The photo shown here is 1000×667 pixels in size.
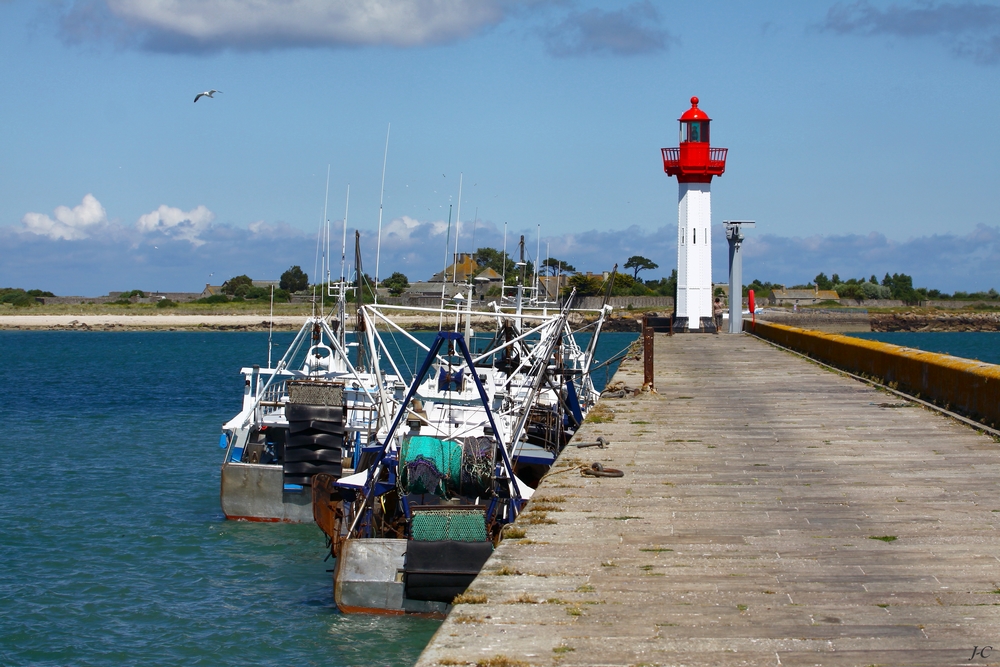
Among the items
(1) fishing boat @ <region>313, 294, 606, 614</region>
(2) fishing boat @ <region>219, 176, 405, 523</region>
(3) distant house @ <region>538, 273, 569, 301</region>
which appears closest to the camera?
(1) fishing boat @ <region>313, 294, 606, 614</region>

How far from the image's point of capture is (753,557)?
7477mm

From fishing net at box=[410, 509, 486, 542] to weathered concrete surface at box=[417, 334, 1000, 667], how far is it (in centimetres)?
164

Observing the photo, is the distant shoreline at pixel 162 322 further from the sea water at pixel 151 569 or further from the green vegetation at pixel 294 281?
the sea water at pixel 151 569

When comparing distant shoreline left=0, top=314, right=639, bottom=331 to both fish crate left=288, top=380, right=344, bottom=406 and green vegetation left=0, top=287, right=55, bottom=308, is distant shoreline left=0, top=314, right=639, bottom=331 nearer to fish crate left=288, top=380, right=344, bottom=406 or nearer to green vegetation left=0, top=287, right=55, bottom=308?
green vegetation left=0, top=287, right=55, bottom=308

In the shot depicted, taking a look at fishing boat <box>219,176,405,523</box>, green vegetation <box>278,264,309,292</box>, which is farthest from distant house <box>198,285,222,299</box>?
fishing boat <box>219,176,405,523</box>

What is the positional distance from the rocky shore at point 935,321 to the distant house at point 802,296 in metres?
9.86

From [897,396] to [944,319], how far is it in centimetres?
12681

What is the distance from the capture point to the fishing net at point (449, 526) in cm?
1264

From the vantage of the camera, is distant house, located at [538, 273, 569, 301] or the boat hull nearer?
the boat hull

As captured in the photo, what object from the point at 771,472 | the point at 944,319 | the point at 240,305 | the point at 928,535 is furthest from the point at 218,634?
the point at 240,305

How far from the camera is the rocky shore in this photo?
12638 cm

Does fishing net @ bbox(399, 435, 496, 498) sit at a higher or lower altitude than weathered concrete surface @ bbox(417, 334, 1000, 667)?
lower

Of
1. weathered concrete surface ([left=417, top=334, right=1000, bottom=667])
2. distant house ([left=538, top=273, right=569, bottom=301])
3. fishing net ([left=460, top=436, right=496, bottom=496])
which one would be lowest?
fishing net ([left=460, top=436, right=496, bottom=496])

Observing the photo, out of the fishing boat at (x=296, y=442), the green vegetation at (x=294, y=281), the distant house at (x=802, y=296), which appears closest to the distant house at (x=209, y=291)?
the green vegetation at (x=294, y=281)
